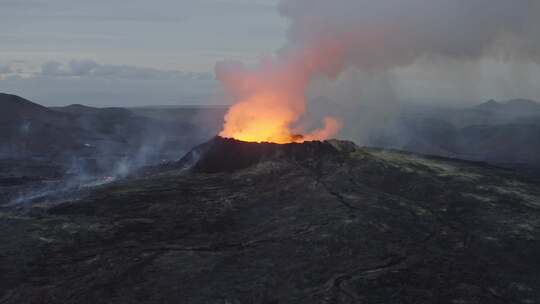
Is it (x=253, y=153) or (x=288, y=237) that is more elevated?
(x=253, y=153)

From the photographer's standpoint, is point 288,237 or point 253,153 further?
point 253,153

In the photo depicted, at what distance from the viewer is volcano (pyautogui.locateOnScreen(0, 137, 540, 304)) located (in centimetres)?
2522

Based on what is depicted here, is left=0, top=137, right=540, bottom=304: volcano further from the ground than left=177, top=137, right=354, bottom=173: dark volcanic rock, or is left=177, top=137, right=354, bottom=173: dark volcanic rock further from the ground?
left=177, top=137, right=354, bottom=173: dark volcanic rock

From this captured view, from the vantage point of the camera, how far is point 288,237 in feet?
103

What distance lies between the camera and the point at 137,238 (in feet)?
106

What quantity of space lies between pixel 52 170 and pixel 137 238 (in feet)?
189

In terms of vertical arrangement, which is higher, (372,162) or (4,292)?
(372,162)

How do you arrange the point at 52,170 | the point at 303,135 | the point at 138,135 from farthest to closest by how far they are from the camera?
the point at 138,135
the point at 52,170
the point at 303,135

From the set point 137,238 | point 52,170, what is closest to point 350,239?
point 137,238

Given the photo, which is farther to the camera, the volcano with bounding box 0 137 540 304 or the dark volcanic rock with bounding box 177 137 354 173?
the dark volcanic rock with bounding box 177 137 354 173

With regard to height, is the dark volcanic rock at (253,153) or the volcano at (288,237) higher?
the dark volcanic rock at (253,153)

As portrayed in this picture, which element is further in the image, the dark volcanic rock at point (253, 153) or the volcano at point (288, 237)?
the dark volcanic rock at point (253, 153)

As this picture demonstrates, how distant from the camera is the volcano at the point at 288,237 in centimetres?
2522

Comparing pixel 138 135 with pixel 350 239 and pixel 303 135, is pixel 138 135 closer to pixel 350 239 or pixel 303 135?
pixel 303 135
